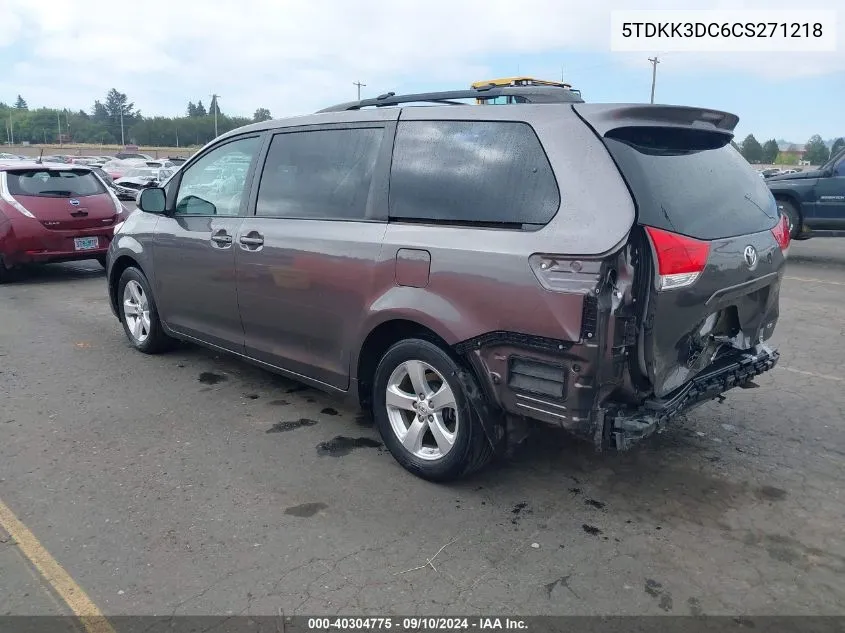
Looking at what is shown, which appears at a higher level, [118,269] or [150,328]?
[118,269]

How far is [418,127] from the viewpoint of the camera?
3732 millimetres

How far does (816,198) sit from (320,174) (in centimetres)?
1020

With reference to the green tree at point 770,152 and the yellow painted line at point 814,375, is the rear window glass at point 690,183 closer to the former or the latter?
the yellow painted line at point 814,375

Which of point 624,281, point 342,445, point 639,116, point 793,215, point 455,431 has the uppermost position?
point 639,116

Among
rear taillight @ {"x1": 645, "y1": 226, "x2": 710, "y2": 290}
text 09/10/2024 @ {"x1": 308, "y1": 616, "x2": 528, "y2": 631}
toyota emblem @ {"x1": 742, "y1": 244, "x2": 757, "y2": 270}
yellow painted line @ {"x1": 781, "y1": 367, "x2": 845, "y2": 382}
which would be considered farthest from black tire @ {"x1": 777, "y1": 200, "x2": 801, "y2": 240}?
text 09/10/2024 @ {"x1": 308, "y1": 616, "x2": 528, "y2": 631}

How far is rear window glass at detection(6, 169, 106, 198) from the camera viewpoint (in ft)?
31.1

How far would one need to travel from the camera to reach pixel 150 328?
5.84m

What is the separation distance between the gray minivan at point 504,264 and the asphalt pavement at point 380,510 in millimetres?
392

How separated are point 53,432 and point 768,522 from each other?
4.01 m

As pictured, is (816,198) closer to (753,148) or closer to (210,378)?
(210,378)

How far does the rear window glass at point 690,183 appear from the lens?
3.07 metres

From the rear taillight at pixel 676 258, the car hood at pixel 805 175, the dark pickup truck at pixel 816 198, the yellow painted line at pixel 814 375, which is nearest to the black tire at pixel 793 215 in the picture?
the dark pickup truck at pixel 816 198

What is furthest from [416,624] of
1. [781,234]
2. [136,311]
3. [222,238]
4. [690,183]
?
[136,311]

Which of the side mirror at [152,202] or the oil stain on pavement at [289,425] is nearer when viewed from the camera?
the oil stain on pavement at [289,425]
